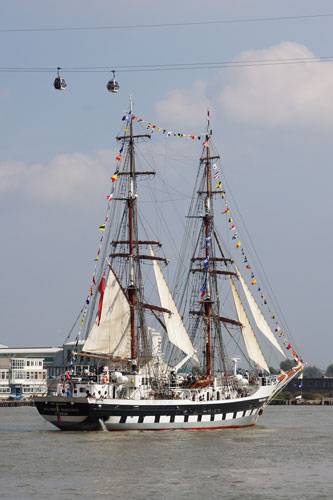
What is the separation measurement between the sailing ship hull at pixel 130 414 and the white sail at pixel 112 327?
8385 mm

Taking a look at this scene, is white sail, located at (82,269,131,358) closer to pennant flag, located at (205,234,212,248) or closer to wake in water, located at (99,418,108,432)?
wake in water, located at (99,418,108,432)

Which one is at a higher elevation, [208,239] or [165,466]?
[208,239]

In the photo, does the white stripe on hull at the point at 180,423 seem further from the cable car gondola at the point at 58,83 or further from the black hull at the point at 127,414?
the cable car gondola at the point at 58,83

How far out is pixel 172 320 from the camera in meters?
84.4

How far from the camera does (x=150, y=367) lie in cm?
8369

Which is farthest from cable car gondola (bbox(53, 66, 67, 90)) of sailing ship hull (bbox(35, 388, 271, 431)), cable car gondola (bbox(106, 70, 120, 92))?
sailing ship hull (bbox(35, 388, 271, 431))

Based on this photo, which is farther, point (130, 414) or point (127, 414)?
point (130, 414)

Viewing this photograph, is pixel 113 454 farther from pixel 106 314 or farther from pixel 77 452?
pixel 106 314

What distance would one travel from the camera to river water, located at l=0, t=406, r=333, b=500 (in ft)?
147

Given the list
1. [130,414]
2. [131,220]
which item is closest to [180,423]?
[130,414]

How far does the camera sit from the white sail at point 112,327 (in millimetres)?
81062

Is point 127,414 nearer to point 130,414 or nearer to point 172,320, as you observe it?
point 130,414

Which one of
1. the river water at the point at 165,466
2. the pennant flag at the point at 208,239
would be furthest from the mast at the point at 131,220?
the river water at the point at 165,466

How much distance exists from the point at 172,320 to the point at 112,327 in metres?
5.79
